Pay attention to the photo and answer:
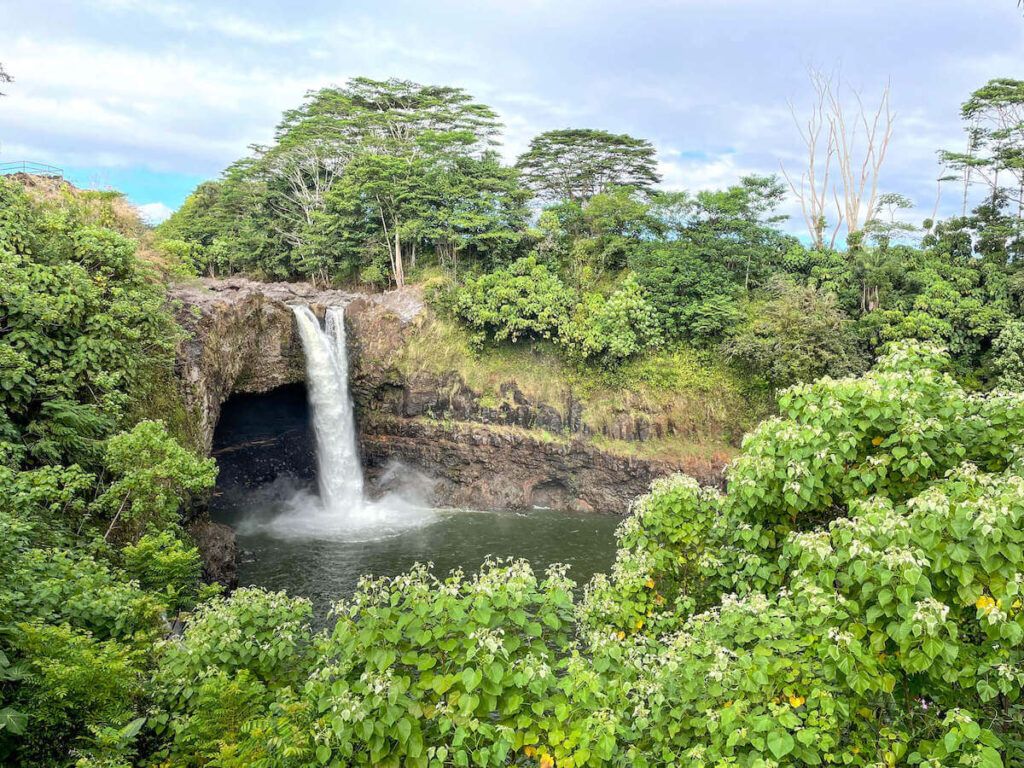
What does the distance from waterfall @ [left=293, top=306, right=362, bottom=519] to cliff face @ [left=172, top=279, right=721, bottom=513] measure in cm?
60

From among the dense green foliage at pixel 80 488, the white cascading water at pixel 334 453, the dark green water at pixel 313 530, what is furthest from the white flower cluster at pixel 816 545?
the white cascading water at pixel 334 453

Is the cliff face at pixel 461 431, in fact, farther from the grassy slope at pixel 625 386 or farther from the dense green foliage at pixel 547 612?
the dense green foliage at pixel 547 612

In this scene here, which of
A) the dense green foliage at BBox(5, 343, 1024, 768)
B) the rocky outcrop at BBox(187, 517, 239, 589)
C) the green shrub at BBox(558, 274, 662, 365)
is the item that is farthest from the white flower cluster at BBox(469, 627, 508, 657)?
the green shrub at BBox(558, 274, 662, 365)

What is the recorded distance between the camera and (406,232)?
26.5 meters

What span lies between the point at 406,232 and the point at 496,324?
6.52 meters

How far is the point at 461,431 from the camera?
24.0m

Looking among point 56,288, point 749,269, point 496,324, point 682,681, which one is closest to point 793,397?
point 682,681

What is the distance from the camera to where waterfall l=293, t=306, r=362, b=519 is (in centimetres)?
→ 2284

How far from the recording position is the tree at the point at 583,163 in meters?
31.1

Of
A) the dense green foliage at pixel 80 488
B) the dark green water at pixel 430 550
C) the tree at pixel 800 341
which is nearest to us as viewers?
the dense green foliage at pixel 80 488

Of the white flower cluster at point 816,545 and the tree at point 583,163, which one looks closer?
the white flower cluster at point 816,545

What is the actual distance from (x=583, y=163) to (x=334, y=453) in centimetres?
2116

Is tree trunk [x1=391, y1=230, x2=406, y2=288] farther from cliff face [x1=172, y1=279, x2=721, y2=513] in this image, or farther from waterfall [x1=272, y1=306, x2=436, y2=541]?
waterfall [x1=272, y1=306, x2=436, y2=541]

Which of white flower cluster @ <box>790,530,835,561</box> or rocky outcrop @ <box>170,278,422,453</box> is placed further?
rocky outcrop @ <box>170,278,422,453</box>
